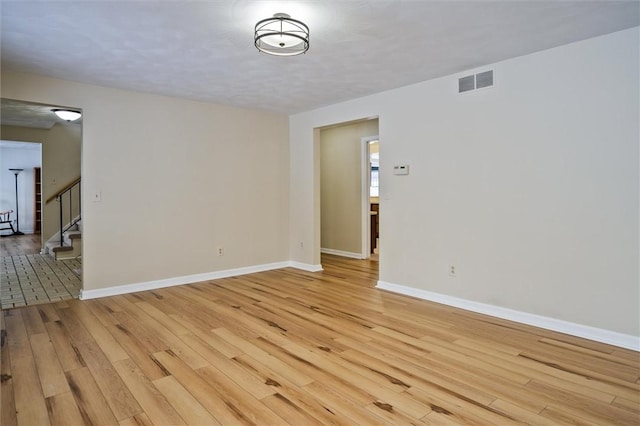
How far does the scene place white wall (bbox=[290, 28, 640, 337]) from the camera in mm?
2863

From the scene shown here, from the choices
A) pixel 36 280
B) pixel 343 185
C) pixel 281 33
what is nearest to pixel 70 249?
pixel 36 280

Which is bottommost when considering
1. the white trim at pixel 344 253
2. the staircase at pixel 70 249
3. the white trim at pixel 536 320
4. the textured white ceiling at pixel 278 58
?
the white trim at pixel 536 320

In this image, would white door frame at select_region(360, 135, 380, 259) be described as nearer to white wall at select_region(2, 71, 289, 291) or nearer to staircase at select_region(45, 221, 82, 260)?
white wall at select_region(2, 71, 289, 291)

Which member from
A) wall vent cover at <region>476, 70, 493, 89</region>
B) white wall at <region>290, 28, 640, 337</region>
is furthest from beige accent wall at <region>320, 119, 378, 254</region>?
Result: wall vent cover at <region>476, 70, 493, 89</region>

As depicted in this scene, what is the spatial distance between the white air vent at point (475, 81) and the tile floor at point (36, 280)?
4943mm

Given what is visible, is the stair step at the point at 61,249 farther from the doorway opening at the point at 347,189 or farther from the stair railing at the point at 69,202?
the doorway opening at the point at 347,189

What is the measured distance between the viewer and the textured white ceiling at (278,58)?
2.45 meters

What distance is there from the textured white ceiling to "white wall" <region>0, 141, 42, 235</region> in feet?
29.6

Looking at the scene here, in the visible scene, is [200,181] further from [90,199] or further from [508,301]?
[508,301]

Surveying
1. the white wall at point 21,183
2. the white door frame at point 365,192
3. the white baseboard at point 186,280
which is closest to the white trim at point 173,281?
the white baseboard at point 186,280

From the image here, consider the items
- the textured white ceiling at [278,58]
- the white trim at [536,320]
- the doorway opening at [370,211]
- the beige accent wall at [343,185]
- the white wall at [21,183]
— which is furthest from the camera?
the white wall at [21,183]

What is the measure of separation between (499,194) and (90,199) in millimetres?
4454

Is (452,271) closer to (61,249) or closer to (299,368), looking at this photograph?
(299,368)

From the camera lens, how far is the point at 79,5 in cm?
240
